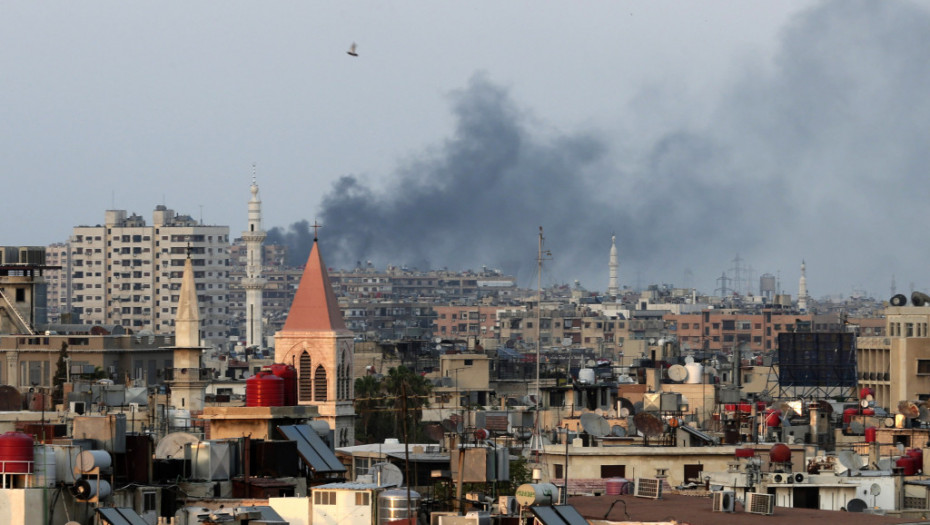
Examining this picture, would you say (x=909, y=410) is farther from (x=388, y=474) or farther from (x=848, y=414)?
(x=388, y=474)

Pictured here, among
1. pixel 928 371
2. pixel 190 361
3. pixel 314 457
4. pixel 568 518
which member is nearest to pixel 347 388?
pixel 190 361

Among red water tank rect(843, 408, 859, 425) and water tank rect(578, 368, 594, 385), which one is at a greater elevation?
water tank rect(578, 368, 594, 385)

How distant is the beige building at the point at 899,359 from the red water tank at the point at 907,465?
43361mm

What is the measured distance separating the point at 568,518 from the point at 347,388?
47.1 m

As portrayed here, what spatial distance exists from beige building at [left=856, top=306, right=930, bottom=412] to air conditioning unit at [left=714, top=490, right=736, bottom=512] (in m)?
54.7

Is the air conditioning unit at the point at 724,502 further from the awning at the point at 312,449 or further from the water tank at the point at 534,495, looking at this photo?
the awning at the point at 312,449

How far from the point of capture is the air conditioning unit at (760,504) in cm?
2788

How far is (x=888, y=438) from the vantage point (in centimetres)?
4794

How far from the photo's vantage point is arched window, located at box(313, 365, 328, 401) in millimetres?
69562

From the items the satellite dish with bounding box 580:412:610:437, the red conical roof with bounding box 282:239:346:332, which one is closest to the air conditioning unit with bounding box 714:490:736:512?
the satellite dish with bounding box 580:412:610:437

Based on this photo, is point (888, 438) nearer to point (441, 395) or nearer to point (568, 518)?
point (568, 518)

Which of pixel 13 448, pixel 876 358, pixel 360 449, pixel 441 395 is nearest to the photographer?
pixel 13 448

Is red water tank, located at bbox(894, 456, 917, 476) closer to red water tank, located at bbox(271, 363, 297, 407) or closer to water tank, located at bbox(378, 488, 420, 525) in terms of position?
red water tank, located at bbox(271, 363, 297, 407)

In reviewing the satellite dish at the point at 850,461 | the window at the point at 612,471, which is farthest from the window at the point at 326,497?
the window at the point at 612,471
